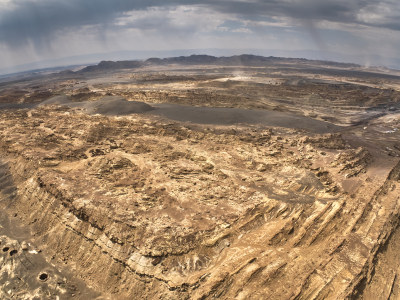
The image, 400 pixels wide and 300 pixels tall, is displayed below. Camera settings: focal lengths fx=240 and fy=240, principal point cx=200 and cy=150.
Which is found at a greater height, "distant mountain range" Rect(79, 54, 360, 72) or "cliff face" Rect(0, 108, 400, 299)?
"distant mountain range" Rect(79, 54, 360, 72)

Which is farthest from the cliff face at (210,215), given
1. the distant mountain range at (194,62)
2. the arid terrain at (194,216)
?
→ the distant mountain range at (194,62)

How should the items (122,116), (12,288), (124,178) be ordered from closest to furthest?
(12,288)
(124,178)
(122,116)

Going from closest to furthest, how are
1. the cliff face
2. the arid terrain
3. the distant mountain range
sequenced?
1. the cliff face
2. the arid terrain
3. the distant mountain range

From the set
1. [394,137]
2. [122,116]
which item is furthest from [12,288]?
[394,137]

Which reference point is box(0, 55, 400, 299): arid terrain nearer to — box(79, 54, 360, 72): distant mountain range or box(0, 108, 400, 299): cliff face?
box(0, 108, 400, 299): cliff face

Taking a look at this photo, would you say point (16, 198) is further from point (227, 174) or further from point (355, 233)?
point (355, 233)

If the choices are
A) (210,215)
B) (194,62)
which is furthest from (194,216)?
(194,62)

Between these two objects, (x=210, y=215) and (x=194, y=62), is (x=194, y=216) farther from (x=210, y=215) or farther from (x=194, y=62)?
(x=194, y=62)

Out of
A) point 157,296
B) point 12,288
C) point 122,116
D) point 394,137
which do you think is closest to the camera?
point 157,296

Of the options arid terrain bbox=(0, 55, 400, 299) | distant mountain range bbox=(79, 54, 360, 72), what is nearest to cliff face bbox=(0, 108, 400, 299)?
arid terrain bbox=(0, 55, 400, 299)
